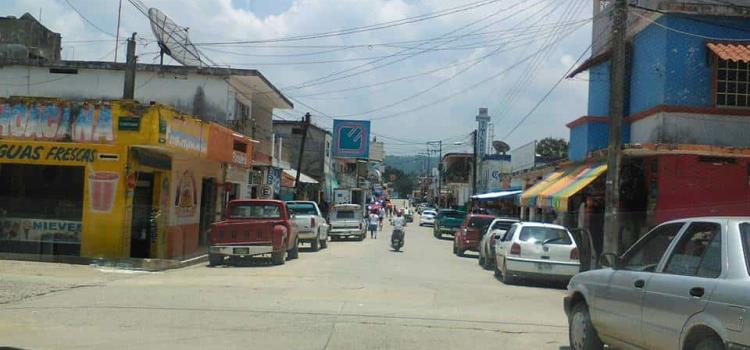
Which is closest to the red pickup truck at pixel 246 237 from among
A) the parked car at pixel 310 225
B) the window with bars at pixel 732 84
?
the parked car at pixel 310 225

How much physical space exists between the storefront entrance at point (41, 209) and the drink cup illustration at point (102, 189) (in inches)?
23.7

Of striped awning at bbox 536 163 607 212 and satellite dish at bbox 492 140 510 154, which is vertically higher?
satellite dish at bbox 492 140 510 154

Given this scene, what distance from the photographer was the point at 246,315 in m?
11.5

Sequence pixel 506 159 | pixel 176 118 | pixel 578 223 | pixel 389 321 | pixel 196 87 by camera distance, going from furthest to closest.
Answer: pixel 506 159, pixel 196 87, pixel 578 223, pixel 176 118, pixel 389 321

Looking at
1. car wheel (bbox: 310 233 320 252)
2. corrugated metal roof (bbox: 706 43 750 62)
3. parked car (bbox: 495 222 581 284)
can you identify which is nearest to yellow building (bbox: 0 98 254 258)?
car wheel (bbox: 310 233 320 252)

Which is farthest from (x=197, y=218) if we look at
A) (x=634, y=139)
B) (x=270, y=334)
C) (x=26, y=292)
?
(x=270, y=334)

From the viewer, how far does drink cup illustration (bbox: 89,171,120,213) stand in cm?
2012

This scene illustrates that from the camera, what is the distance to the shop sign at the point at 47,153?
20.0 meters

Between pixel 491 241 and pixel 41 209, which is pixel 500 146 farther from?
pixel 41 209

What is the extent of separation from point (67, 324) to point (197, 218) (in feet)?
51.2

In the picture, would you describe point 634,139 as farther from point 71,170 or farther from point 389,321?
point 71,170

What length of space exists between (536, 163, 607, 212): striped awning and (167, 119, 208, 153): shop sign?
436 inches

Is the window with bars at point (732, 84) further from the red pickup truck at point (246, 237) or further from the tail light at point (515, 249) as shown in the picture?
the red pickup truck at point (246, 237)

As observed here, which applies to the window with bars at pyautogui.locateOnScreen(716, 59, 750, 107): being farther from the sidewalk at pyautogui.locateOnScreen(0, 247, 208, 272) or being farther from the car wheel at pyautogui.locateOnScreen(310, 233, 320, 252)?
the car wheel at pyautogui.locateOnScreen(310, 233, 320, 252)
